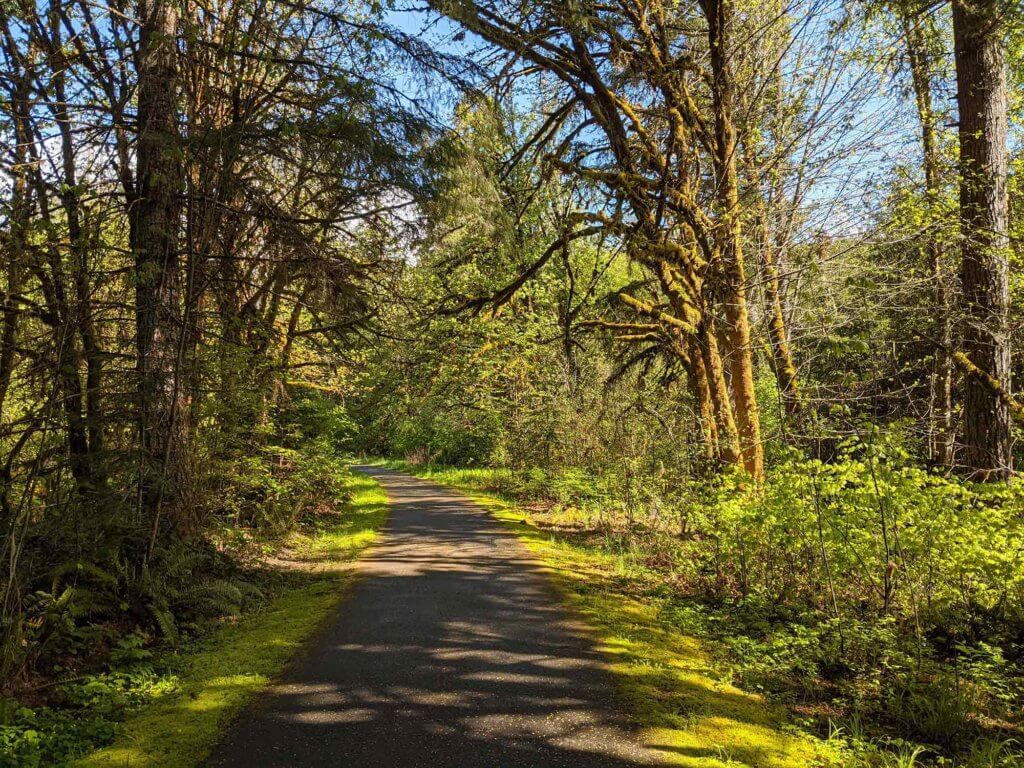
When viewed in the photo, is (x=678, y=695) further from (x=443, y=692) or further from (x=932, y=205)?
(x=932, y=205)

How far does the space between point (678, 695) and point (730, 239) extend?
587 cm

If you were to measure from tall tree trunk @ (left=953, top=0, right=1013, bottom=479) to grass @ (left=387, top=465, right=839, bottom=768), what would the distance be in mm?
4018

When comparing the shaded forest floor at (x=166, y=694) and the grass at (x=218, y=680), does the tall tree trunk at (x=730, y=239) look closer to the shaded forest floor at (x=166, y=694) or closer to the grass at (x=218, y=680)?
the grass at (x=218, y=680)

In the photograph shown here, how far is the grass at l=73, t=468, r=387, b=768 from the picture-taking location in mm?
3303

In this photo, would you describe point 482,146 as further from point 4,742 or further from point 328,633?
point 4,742

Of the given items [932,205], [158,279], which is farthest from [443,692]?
[932,205]

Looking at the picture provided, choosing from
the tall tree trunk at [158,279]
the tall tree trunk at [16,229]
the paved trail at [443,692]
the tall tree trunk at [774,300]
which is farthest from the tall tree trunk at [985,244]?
the tall tree trunk at [16,229]

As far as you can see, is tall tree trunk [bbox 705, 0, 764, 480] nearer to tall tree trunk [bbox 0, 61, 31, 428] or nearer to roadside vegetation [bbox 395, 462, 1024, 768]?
roadside vegetation [bbox 395, 462, 1024, 768]

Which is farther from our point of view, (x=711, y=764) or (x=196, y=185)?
(x=196, y=185)

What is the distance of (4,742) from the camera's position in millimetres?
3131

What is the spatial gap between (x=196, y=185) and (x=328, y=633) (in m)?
4.98

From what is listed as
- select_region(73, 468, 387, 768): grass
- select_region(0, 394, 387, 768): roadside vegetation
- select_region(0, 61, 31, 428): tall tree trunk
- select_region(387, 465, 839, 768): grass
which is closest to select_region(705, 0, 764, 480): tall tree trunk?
select_region(387, 465, 839, 768): grass

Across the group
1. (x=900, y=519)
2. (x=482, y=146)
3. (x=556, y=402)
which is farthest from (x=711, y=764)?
(x=556, y=402)

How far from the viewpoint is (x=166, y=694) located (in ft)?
13.4
